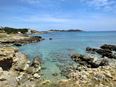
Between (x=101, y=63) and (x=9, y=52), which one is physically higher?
(x=9, y=52)

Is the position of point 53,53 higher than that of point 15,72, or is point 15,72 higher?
point 15,72

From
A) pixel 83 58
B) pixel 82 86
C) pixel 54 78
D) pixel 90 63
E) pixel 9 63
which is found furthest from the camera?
pixel 83 58

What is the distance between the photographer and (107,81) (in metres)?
17.7

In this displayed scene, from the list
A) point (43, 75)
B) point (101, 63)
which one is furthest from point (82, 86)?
point (101, 63)

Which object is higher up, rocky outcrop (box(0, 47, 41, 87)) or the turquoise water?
rocky outcrop (box(0, 47, 41, 87))

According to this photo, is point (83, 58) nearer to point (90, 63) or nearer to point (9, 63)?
point (90, 63)

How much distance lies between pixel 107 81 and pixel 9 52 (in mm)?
13910

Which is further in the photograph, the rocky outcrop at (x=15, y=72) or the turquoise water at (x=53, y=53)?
the turquoise water at (x=53, y=53)

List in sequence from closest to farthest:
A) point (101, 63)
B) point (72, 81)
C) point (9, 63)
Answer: point (72, 81), point (9, 63), point (101, 63)

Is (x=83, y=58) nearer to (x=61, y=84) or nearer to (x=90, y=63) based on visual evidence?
(x=90, y=63)

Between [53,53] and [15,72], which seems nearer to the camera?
[15,72]

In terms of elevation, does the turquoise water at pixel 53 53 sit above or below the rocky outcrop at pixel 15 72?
below

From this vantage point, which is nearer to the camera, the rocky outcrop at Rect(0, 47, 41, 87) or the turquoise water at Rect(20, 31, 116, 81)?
the rocky outcrop at Rect(0, 47, 41, 87)

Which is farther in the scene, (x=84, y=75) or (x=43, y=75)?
(x=43, y=75)
